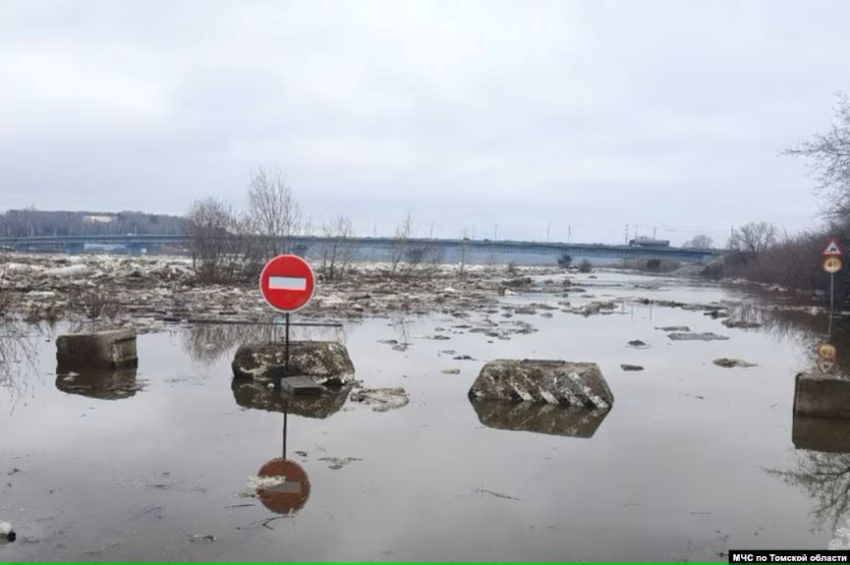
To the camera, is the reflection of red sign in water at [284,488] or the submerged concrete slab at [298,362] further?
the submerged concrete slab at [298,362]

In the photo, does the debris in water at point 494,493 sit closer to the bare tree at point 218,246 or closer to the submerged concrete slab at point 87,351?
the submerged concrete slab at point 87,351

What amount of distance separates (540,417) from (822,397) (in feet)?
10.8

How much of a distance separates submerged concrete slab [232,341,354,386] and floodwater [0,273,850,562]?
35cm

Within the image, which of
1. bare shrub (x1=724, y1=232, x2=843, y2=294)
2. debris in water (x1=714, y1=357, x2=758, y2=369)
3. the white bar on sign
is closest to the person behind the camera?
the white bar on sign

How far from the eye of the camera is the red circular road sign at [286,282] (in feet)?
25.8

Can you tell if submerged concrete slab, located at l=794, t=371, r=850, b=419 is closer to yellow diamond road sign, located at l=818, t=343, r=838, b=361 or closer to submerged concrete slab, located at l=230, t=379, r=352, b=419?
submerged concrete slab, located at l=230, t=379, r=352, b=419

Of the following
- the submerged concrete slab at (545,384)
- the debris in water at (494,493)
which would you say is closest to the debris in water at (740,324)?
the submerged concrete slab at (545,384)

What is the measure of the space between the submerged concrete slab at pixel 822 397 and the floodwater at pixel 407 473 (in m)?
0.36

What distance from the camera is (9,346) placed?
11.1 m

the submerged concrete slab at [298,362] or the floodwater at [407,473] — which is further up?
the submerged concrete slab at [298,362]

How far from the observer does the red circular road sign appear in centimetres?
786

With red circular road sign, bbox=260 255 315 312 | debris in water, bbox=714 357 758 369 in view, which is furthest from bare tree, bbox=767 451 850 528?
red circular road sign, bbox=260 255 315 312

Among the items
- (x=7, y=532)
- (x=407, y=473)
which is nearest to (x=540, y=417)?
(x=407, y=473)

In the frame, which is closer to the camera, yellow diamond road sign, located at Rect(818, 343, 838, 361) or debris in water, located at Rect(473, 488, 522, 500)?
debris in water, located at Rect(473, 488, 522, 500)
